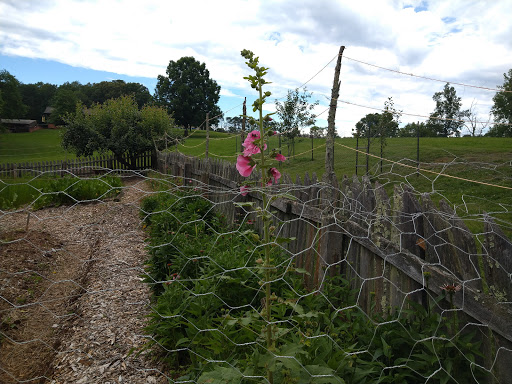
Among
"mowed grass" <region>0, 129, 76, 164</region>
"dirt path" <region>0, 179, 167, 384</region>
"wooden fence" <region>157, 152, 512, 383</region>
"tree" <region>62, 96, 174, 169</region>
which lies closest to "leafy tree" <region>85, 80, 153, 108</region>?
"mowed grass" <region>0, 129, 76, 164</region>

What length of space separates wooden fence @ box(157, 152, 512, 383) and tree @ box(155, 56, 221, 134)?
5718cm

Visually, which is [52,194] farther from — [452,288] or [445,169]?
[445,169]

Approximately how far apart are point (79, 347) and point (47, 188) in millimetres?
7554

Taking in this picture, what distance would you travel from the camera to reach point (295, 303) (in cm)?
172

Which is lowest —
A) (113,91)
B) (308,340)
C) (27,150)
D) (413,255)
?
(27,150)

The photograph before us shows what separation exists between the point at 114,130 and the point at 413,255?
20.3 m

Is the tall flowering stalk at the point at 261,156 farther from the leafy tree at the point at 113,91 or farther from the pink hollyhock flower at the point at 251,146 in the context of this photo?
the leafy tree at the point at 113,91

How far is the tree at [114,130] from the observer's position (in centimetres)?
1989

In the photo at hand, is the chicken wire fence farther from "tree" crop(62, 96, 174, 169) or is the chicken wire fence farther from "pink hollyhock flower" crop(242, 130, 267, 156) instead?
"tree" crop(62, 96, 174, 169)

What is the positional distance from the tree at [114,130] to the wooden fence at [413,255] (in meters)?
18.4

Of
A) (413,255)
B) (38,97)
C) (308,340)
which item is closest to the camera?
(308,340)

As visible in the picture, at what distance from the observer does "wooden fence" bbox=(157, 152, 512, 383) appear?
1.75 meters

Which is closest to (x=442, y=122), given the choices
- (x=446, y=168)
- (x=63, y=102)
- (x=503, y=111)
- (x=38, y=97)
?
(x=503, y=111)

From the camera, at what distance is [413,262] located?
2.19 m
